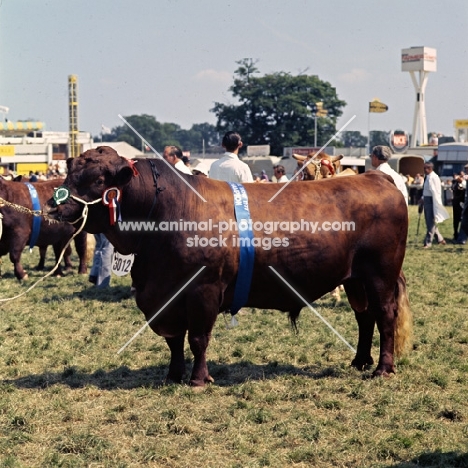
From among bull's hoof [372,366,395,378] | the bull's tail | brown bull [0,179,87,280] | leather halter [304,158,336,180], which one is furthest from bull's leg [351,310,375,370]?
brown bull [0,179,87,280]

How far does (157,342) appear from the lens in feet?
27.5

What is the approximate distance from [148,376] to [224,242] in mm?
1534

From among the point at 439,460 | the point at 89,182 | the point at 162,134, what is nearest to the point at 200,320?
the point at 89,182

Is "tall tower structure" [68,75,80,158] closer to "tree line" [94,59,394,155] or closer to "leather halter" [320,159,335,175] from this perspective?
"tree line" [94,59,394,155]

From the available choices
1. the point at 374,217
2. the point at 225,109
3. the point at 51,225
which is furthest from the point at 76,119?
the point at 374,217

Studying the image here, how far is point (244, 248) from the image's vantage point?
651 centimetres

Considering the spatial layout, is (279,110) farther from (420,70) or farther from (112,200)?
(112,200)

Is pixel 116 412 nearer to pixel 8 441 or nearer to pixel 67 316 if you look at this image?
pixel 8 441

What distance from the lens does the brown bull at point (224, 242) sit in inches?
251

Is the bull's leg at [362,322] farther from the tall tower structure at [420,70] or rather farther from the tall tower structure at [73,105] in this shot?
the tall tower structure at [420,70]

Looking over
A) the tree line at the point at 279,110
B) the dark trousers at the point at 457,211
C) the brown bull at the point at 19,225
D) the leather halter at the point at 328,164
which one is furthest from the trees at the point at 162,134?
the leather halter at the point at 328,164

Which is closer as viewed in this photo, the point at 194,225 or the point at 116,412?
the point at 116,412

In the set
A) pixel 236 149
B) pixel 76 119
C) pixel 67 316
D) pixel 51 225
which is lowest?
pixel 67 316

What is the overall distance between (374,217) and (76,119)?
79.4 meters
